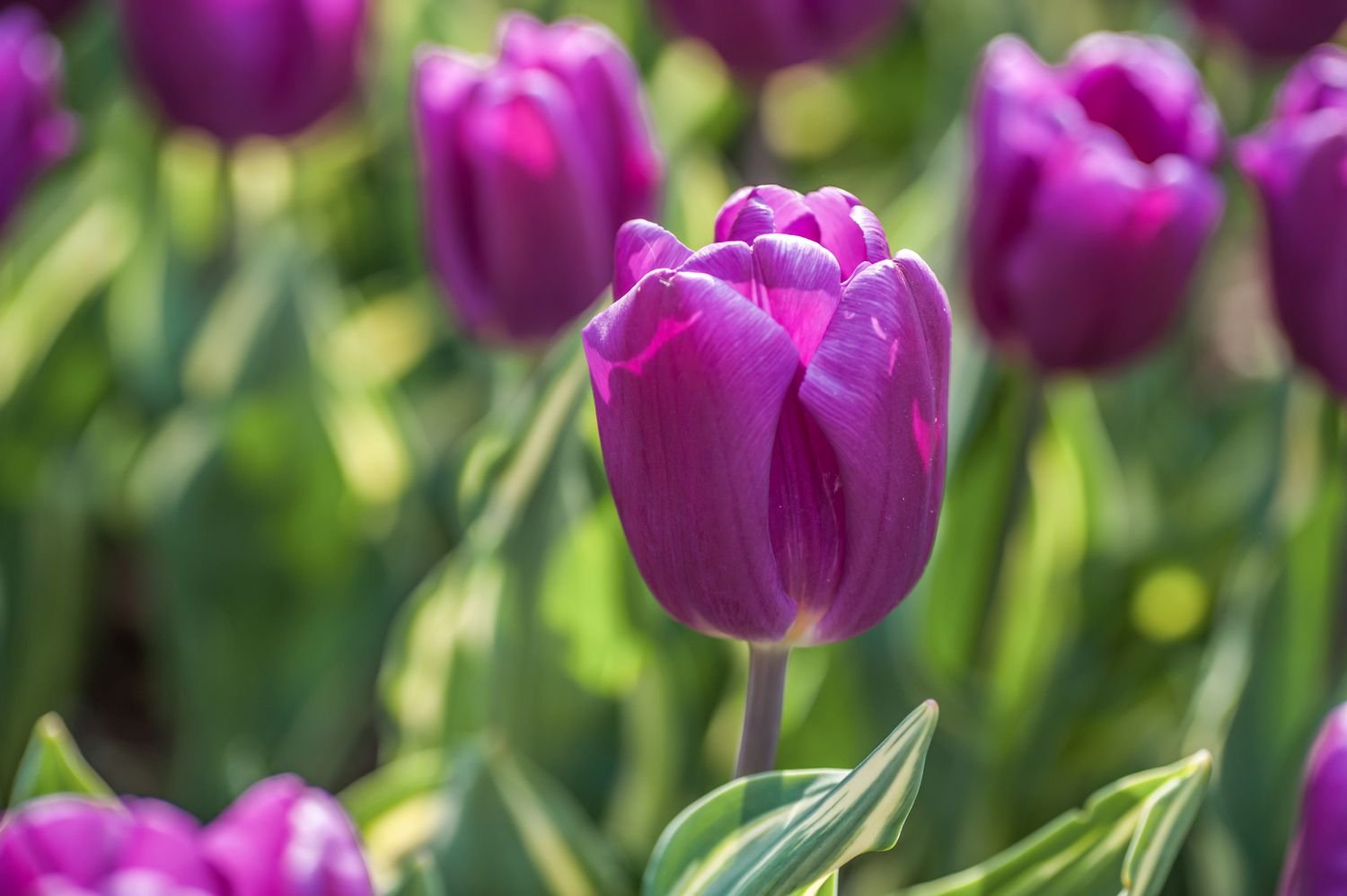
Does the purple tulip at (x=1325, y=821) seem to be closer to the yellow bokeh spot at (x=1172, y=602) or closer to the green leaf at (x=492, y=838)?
the green leaf at (x=492, y=838)

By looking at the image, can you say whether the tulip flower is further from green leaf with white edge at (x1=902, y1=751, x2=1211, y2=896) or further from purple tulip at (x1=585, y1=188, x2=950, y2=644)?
green leaf with white edge at (x1=902, y1=751, x2=1211, y2=896)

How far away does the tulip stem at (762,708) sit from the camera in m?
0.57

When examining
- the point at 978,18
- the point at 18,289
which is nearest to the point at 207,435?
the point at 18,289

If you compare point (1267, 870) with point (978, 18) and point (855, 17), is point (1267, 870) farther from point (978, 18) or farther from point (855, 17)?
point (978, 18)

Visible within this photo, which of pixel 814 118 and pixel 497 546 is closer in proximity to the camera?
pixel 497 546

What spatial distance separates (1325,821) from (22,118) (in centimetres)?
78

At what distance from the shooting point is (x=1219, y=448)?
1.25 metres

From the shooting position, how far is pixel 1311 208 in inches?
31.6

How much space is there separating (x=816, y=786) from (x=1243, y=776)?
0.46 m

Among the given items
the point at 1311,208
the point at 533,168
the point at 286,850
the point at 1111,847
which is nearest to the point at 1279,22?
the point at 1311,208

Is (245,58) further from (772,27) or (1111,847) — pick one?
(1111,847)

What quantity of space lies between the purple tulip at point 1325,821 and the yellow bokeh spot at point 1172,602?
0.54 meters

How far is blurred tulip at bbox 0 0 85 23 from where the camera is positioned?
132 centimetres

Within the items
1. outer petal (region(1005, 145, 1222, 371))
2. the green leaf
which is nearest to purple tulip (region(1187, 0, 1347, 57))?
outer petal (region(1005, 145, 1222, 371))
